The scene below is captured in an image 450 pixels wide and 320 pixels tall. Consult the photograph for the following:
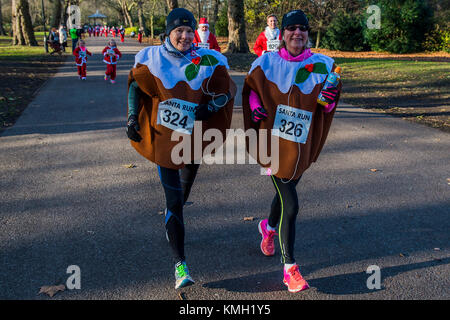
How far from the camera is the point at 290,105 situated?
11.6 ft

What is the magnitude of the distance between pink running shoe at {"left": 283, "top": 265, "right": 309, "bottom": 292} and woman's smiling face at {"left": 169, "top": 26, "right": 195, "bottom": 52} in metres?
1.89

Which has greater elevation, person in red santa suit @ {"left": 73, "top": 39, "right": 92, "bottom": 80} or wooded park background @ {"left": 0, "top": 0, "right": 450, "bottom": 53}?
wooded park background @ {"left": 0, "top": 0, "right": 450, "bottom": 53}

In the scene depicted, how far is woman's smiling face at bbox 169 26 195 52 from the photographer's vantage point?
3533 millimetres

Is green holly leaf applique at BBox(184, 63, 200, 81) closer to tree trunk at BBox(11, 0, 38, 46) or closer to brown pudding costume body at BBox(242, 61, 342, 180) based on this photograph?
brown pudding costume body at BBox(242, 61, 342, 180)

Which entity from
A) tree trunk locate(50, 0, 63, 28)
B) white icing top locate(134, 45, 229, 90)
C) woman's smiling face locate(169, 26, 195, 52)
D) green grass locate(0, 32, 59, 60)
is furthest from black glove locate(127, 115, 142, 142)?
tree trunk locate(50, 0, 63, 28)

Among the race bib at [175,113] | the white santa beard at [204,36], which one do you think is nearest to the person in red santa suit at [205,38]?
the white santa beard at [204,36]

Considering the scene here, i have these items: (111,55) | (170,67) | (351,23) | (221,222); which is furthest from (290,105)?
(351,23)

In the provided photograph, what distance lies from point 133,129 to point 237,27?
2591 centimetres

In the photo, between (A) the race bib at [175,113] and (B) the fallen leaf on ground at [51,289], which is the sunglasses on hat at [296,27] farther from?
(B) the fallen leaf on ground at [51,289]

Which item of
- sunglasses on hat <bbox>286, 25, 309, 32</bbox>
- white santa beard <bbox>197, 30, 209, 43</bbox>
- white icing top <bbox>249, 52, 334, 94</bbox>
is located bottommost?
white icing top <bbox>249, 52, 334, 94</bbox>

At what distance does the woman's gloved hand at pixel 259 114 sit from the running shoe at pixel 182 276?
1.25 m

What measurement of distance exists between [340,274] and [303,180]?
250 centimetres

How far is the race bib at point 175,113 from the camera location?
357 cm
